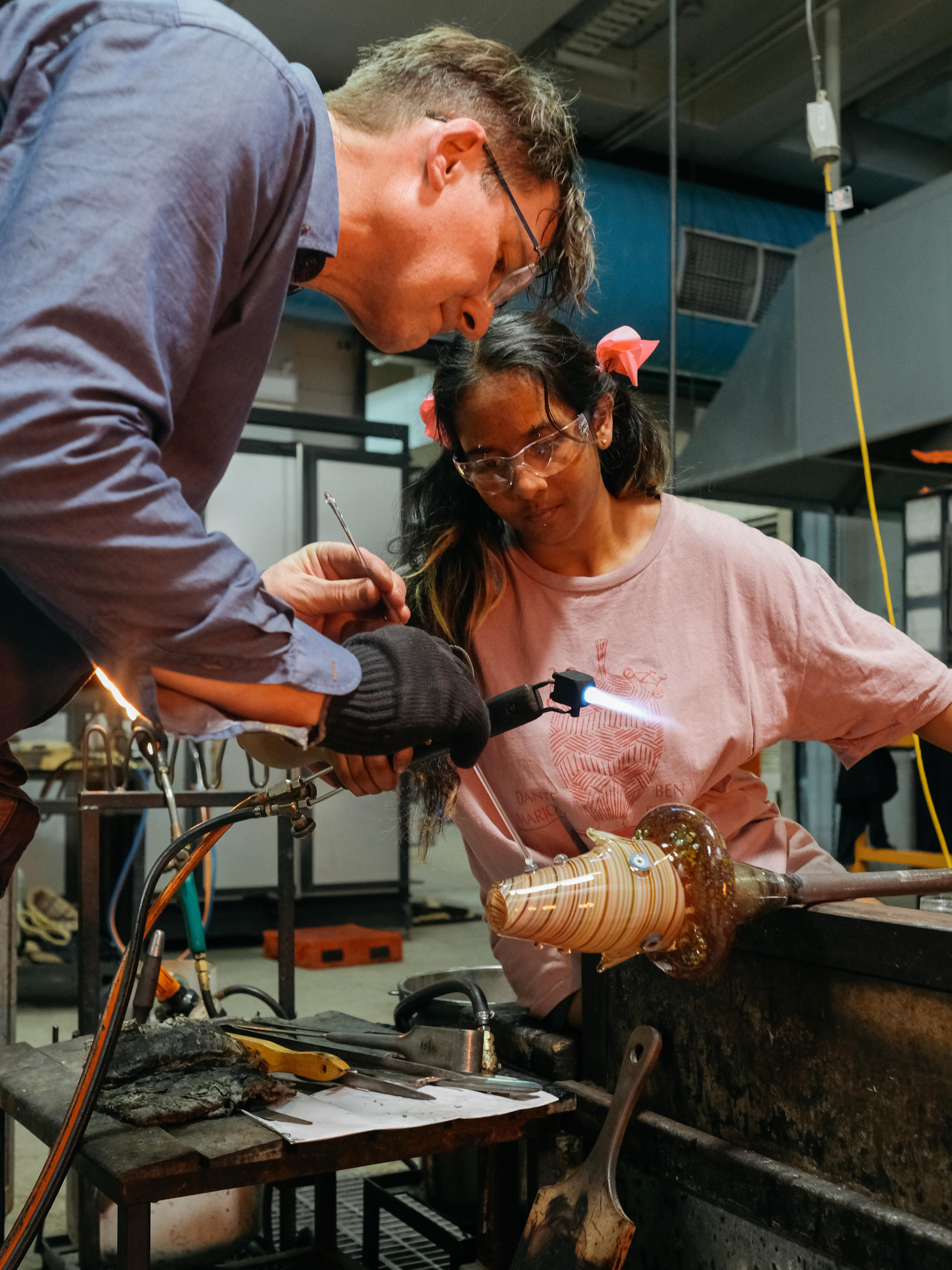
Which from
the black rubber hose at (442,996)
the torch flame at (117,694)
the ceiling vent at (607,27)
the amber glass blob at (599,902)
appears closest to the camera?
the torch flame at (117,694)

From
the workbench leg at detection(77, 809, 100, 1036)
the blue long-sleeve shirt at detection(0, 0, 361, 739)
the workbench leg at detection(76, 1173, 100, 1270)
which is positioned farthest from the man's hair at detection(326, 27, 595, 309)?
the workbench leg at detection(76, 1173, 100, 1270)

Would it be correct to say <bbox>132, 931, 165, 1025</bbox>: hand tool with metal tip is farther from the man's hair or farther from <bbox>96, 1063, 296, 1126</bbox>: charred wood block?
the man's hair

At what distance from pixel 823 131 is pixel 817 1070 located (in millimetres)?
2022

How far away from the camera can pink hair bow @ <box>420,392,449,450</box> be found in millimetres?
1713

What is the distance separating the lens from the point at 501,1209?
1.28 metres

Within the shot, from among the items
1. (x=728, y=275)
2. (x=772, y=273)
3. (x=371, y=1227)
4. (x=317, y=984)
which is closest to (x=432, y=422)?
(x=371, y=1227)

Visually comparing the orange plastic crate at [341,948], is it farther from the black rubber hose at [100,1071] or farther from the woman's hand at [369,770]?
the woman's hand at [369,770]

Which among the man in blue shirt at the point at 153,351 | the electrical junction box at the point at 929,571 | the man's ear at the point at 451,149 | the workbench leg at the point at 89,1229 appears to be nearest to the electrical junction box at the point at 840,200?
the man's ear at the point at 451,149

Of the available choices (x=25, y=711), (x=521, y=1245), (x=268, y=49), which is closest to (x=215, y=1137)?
(x=521, y=1245)

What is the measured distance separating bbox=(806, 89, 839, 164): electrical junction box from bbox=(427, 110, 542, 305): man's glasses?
1333mm

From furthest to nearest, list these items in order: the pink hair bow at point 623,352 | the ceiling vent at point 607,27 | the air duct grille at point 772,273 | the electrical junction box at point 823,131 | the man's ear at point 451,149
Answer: the air duct grille at point 772,273 → the ceiling vent at point 607,27 → the electrical junction box at point 823,131 → the pink hair bow at point 623,352 → the man's ear at point 451,149

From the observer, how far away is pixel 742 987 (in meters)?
1.03

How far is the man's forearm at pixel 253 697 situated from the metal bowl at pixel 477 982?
105 cm

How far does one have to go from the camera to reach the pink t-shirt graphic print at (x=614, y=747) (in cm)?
151
